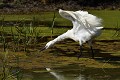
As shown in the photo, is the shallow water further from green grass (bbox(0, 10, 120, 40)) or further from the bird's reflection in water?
green grass (bbox(0, 10, 120, 40))

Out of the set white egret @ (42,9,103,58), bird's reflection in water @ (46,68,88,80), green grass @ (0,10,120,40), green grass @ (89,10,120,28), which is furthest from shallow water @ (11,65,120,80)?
green grass @ (89,10,120,28)

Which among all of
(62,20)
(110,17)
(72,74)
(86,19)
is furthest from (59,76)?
(110,17)

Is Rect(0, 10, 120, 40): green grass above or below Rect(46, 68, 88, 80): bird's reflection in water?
above

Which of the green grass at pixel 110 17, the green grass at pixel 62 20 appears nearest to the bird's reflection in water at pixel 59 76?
the green grass at pixel 62 20

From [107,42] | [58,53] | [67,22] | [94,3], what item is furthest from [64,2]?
[58,53]

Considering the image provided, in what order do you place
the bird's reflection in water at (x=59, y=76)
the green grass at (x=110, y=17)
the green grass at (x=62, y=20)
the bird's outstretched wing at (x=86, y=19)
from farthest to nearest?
the green grass at (x=110, y=17), the green grass at (x=62, y=20), the bird's outstretched wing at (x=86, y=19), the bird's reflection in water at (x=59, y=76)

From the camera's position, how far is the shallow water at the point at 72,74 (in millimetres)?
7170

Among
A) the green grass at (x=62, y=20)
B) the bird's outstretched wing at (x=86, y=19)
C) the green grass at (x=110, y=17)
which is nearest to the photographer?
the bird's outstretched wing at (x=86, y=19)

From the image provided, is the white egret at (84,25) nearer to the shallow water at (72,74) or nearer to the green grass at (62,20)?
the shallow water at (72,74)

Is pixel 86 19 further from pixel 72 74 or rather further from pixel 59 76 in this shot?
pixel 59 76

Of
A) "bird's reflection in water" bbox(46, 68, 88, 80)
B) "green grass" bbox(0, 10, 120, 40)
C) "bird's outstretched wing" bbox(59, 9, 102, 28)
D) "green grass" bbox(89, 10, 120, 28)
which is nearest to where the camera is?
"bird's reflection in water" bbox(46, 68, 88, 80)

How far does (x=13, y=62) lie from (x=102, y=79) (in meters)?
2.02

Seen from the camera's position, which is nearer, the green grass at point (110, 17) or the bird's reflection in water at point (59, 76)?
the bird's reflection in water at point (59, 76)

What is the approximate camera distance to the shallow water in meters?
7.17
